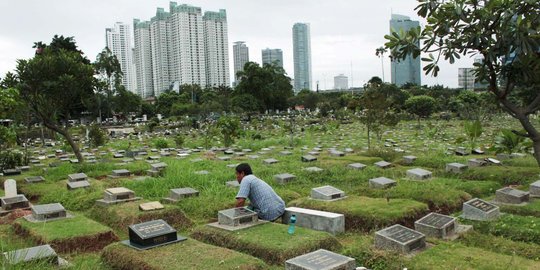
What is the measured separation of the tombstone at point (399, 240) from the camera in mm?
5356

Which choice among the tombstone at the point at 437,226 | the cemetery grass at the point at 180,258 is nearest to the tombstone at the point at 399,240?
the tombstone at the point at 437,226

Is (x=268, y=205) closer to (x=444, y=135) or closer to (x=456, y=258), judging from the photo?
(x=456, y=258)

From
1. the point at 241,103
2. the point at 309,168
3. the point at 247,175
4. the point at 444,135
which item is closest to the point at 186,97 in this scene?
the point at 241,103

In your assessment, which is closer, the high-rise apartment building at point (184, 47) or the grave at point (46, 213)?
the grave at point (46, 213)

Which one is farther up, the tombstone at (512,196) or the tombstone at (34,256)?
the tombstone at (34,256)

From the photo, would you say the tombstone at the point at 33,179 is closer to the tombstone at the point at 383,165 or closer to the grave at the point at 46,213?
the grave at the point at 46,213

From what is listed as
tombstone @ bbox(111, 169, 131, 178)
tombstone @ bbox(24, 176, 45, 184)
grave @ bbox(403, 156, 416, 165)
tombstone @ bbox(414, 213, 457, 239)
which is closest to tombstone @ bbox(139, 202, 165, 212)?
tombstone @ bbox(414, 213, 457, 239)

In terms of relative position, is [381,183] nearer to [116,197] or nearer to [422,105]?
[116,197]

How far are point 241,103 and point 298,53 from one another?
64.5 metres

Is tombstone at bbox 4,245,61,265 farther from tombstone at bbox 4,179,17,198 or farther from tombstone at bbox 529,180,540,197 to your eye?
tombstone at bbox 529,180,540,197

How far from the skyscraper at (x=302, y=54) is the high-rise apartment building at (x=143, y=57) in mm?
32689

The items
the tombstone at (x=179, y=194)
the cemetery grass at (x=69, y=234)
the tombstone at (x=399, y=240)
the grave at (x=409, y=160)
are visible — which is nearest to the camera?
the tombstone at (x=399, y=240)

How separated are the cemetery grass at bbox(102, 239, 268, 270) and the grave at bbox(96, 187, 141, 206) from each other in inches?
105

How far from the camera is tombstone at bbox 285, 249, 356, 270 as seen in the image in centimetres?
460
